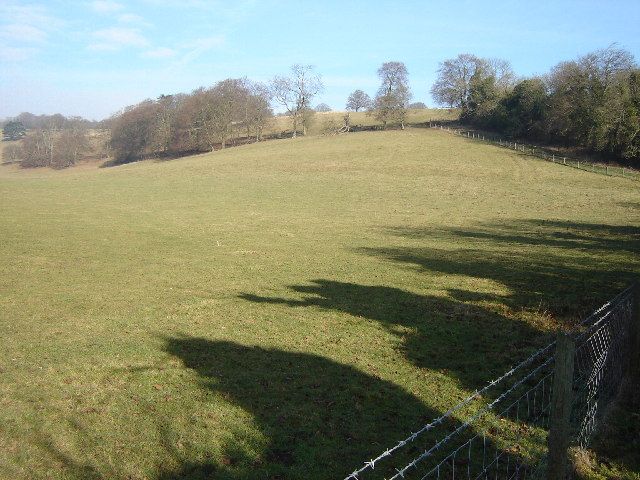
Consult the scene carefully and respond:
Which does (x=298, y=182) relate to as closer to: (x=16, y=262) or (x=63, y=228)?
(x=63, y=228)

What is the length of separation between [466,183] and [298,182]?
20.7m

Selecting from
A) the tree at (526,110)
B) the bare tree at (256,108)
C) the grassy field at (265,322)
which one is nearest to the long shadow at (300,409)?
the grassy field at (265,322)

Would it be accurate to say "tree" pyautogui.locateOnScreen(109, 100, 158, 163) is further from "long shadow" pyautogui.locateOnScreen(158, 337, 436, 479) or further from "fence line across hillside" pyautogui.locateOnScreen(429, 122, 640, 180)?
"long shadow" pyautogui.locateOnScreen(158, 337, 436, 479)

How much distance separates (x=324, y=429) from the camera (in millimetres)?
8930

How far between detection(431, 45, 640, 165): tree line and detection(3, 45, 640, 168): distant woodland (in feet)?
0.45

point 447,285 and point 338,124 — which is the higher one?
point 338,124

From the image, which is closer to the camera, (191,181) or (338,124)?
(191,181)

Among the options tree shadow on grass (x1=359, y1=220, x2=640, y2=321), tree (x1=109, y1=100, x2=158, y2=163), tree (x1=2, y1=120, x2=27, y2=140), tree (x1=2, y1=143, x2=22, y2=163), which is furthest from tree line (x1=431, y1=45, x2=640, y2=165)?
tree (x1=2, y1=120, x2=27, y2=140)

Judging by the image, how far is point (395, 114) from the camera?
101250mm

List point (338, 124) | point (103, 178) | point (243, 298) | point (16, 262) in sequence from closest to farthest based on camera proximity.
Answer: point (243, 298)
point (16, 262)
point (103, 178)
point (338, 124)

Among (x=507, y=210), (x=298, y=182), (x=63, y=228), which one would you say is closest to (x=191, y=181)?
(x=298, y=182)

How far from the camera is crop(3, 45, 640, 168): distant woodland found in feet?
199

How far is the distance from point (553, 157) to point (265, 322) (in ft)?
206

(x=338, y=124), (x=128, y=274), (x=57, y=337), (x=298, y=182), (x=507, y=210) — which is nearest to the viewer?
(x=57, y=337)
